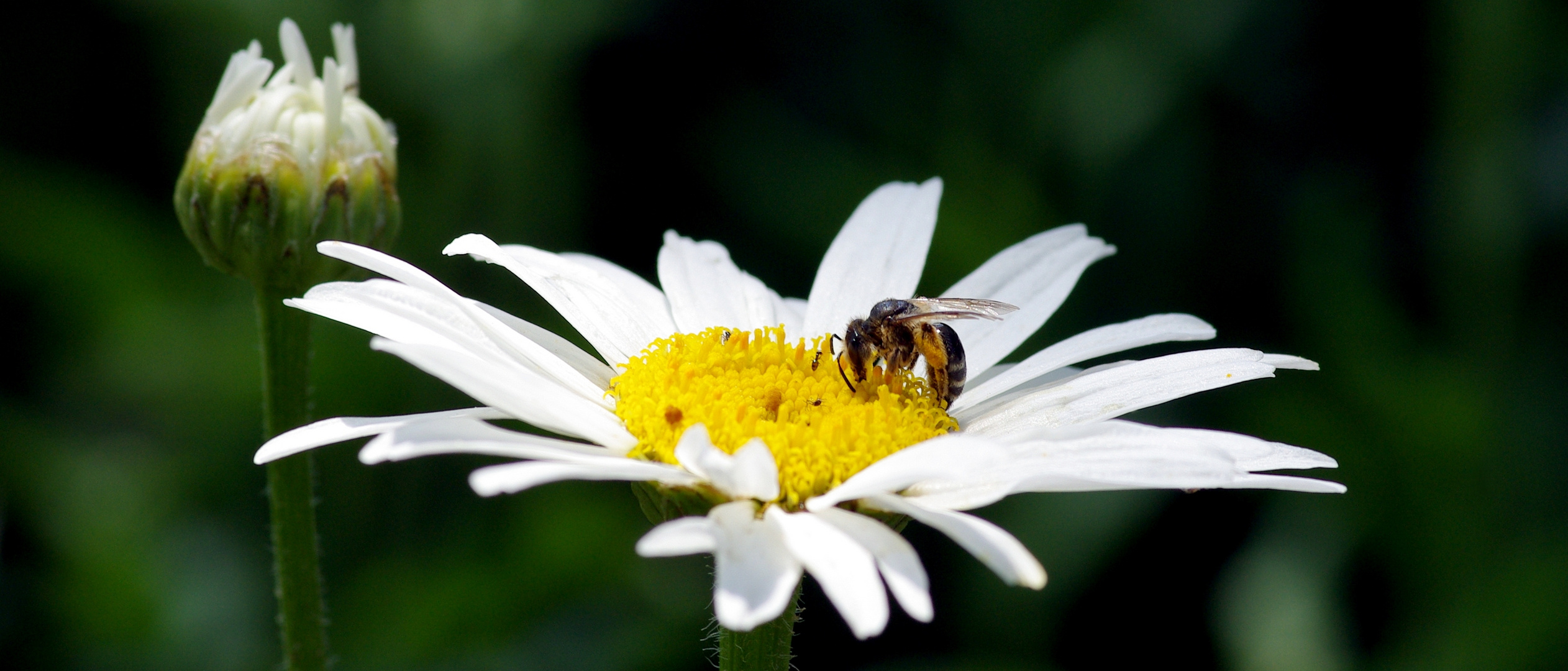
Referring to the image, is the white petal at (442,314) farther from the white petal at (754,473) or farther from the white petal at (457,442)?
the white petal at (754,473)

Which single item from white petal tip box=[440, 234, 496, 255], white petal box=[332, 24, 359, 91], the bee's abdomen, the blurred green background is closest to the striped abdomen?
the bee's abdomen

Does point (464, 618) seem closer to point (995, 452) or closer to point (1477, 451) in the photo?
point (995, 452)

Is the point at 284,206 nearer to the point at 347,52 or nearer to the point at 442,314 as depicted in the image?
the point at 347,52

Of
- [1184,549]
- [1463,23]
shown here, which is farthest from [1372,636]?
[1463,23]

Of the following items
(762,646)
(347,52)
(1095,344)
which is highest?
(347,52)

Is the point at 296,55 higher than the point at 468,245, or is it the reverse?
the point at 296,55

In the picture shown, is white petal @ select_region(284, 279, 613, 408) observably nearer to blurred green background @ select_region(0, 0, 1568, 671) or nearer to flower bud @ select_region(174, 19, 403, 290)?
flower bud @ select_region(174, 19, 403, 290)

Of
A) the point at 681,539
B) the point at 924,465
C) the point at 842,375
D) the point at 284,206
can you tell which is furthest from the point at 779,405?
the point at 284,206

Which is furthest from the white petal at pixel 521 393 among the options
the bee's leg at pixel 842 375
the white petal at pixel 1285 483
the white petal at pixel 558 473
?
the white petal at pixel 1285 483
